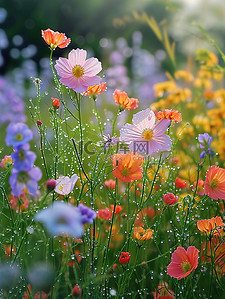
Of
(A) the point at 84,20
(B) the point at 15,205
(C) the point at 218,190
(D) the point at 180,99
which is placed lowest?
(C) the point at 218,190

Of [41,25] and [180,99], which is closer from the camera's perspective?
[180,99]

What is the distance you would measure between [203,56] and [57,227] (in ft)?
3.23

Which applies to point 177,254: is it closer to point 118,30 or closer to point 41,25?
point 41,25

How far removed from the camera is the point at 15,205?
903 millimetres

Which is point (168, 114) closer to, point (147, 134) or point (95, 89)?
point (147, 134)

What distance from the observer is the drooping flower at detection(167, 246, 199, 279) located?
0.71 meters

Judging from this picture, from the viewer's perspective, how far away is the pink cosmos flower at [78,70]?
0.74 m

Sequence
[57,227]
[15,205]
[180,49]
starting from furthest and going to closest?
[180,49]
[15,205]
[57,227]

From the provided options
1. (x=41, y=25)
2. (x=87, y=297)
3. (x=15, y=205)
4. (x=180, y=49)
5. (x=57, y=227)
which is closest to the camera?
(x=57, y=227)

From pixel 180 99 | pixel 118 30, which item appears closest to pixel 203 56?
pixel 180 99

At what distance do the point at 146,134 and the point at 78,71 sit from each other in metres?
0.17

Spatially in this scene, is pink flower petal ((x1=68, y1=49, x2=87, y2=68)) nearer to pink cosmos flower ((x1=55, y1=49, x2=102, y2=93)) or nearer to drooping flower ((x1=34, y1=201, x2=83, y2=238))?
pink cosmos flower ((x1=55, y1=49, x2=102, y2=93))

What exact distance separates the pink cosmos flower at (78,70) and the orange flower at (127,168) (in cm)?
14

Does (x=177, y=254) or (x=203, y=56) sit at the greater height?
(x=203, y=56)
